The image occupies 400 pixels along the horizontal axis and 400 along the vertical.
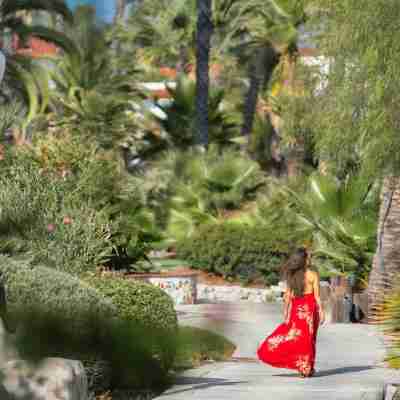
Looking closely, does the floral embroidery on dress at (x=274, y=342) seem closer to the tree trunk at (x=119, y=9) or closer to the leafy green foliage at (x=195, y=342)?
the tree trunk at (x=119, y=9)

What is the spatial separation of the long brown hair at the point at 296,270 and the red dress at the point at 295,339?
0.10 m

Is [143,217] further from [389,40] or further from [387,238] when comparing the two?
[389,40]

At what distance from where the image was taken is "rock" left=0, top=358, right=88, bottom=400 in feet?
4.57

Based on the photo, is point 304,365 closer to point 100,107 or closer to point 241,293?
point 241,293

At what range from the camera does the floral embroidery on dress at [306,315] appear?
11.3 meters

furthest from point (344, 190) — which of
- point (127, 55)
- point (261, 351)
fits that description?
point (127, 55)

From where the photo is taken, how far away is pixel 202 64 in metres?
34.5

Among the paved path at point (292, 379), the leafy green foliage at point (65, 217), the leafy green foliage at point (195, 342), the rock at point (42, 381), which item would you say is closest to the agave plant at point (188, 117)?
the leafy green foliage at point (65, 217)

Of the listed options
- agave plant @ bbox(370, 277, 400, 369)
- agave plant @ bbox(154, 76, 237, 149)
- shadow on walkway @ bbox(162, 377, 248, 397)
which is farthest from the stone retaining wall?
agave plant @ bbox(370, 277, 400, 369)

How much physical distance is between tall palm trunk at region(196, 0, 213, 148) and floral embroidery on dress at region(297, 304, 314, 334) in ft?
74.7

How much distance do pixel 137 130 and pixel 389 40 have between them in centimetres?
2701

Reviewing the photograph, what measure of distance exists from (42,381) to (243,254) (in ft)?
86.1

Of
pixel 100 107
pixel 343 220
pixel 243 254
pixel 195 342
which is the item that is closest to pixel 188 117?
pixel 100 107

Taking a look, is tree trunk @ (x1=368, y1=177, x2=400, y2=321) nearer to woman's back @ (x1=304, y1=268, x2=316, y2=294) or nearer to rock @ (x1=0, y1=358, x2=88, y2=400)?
woman's back @ (x1=304, y1=268, x2=316, y2=294)
